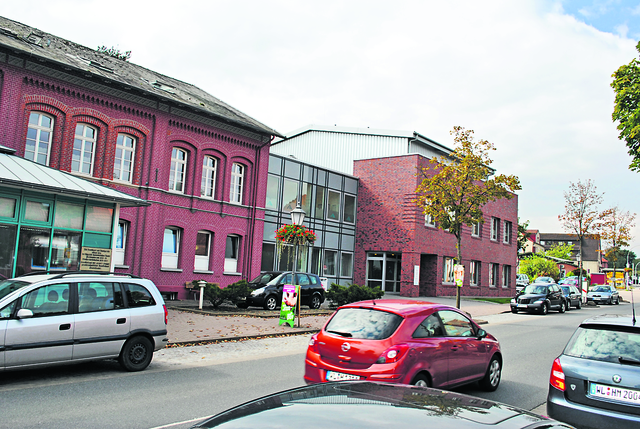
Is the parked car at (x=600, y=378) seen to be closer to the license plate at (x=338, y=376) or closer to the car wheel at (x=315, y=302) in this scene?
the license plate at (x=338, y=376)

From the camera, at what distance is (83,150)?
19.9 meters

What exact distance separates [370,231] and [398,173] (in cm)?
441

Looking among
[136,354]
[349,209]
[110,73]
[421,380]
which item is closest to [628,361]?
[421,380]

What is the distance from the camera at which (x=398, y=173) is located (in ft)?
109

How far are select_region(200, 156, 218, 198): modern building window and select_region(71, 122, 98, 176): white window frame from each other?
5302mm

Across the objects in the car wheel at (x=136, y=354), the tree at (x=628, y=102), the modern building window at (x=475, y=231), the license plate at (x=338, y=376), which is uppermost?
the tree at (x=628, y=102)

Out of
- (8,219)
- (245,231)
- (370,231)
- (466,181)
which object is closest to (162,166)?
(245,231)

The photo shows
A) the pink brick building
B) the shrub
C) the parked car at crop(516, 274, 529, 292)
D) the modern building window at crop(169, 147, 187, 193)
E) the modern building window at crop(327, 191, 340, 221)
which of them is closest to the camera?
the pink brick building

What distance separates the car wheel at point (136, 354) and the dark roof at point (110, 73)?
44.6 feet

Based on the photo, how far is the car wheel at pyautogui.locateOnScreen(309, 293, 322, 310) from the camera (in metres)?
21.6

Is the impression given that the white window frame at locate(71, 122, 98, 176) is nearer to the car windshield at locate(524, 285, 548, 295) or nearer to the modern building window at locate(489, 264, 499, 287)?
the car windshield at locate(524, 285, 548, 295)

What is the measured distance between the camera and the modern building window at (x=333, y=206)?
32.8m

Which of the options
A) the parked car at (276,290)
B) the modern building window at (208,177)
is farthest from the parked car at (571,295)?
the modern building window at (208,177)

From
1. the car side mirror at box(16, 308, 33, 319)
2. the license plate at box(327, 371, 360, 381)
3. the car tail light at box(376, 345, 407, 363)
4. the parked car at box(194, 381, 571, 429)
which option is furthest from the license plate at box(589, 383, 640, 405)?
the car side mirror at box(16, 308, 33, 319)
